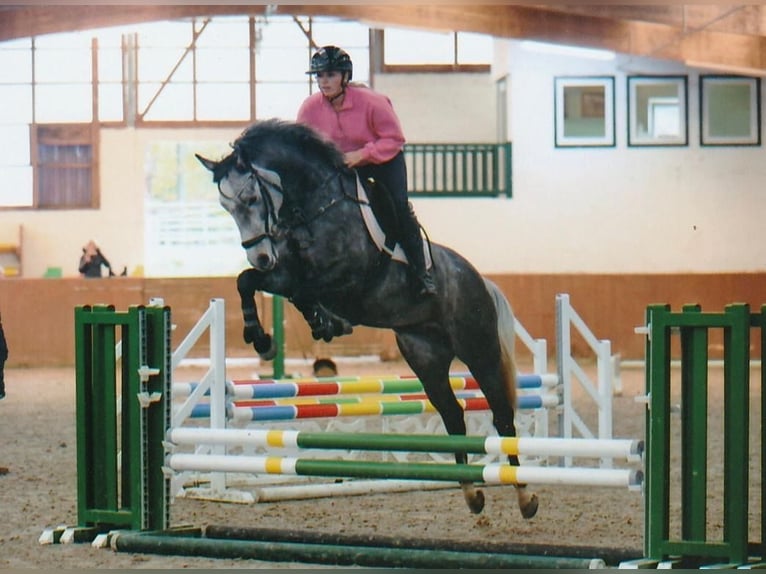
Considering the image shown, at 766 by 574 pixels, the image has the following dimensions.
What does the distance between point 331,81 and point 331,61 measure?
87 mm

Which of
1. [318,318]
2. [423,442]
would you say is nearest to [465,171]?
[318,318]

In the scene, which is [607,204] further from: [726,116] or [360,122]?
[360,122]

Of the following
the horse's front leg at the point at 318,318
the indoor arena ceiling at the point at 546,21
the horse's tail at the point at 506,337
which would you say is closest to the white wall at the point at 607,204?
the indoor arena ceiling at the point at 546,21

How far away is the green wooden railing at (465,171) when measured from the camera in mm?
19156

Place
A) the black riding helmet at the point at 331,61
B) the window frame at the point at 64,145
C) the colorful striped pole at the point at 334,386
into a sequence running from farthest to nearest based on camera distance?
the window frame at the point at 64,145 < the colorful striped pole at the point at 334,386 < the black riding helmet at the point at 331,61

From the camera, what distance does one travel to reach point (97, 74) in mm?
21625

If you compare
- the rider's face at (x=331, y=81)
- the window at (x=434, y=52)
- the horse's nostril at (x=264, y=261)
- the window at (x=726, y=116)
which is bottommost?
the horse's nostril at (x=264, y=261)

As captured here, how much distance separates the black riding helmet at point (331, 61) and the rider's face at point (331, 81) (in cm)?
2

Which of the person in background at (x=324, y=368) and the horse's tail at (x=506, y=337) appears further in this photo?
the person in background at (x=324, y=368)

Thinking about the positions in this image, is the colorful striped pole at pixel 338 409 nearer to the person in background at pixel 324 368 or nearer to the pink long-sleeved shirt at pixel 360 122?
the pink long-sleeved shirt at pixel 360 122

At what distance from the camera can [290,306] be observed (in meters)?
17.6

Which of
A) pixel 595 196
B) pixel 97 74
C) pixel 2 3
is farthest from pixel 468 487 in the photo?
pixel 97 74

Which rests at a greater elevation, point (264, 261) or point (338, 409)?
point (264, 261)

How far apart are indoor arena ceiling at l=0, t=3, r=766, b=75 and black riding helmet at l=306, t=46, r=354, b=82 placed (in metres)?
10.5
